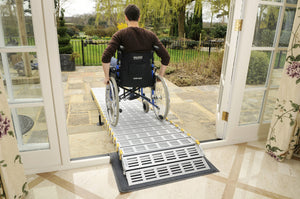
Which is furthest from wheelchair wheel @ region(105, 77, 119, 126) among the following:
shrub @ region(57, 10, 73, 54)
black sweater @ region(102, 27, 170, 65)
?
shrub @ region(57, 10, 73, 54)

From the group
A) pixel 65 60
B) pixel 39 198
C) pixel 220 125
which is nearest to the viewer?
pixel 39 198

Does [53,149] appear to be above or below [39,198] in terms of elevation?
above

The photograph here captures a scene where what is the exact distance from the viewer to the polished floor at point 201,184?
1498 mm

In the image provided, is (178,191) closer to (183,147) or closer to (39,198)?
(183,147)

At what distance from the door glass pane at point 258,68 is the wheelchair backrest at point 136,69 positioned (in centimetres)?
97

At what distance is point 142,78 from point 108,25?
29.1 ft

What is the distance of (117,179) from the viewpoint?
1.62 m

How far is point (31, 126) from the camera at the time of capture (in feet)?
5.16

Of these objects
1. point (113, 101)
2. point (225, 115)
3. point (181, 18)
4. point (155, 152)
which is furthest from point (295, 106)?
point (181, 18)

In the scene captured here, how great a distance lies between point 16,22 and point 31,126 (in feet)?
2.42

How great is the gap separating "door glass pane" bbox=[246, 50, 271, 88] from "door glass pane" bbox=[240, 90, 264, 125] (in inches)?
3.6

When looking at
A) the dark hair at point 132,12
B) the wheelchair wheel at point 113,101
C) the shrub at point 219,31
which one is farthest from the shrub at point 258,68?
the shrub at point 219,31

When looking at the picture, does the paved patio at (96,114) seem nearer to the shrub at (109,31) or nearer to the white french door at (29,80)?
the white french door at (29,80)

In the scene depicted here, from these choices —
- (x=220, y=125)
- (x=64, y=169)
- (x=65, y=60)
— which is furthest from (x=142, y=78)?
(x=65, y=60)
